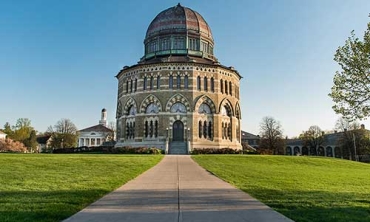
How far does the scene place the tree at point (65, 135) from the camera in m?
86.2

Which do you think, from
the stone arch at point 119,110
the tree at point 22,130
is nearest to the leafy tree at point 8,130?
the tree at point 22,130

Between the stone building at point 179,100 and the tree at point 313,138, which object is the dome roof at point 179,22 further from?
the tree at point 313,138

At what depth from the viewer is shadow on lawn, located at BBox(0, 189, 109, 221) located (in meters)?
7.06

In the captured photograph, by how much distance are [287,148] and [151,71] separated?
78.4m

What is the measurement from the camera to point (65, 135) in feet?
284

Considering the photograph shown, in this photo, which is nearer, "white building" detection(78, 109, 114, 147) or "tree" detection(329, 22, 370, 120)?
"tree" detection(329, 22, 370, 120)

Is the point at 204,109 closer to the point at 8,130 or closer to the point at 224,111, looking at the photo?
the point at 224,111

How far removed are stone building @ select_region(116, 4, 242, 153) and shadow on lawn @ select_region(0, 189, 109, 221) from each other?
32843 millimetres

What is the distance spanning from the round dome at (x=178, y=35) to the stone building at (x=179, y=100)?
0.16m

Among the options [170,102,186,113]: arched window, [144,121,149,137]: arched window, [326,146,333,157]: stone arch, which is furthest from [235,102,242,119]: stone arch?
[326,146,333,157]: stone arch

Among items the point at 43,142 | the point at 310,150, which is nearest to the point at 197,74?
the point at 310,150

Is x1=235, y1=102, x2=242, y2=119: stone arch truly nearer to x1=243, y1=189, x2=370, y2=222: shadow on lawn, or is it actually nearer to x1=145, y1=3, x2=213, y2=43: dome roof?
x1=145, y1=3, x2=213, y2=43: dome roof

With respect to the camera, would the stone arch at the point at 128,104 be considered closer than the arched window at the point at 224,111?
No

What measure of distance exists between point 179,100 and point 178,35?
1195 cm
